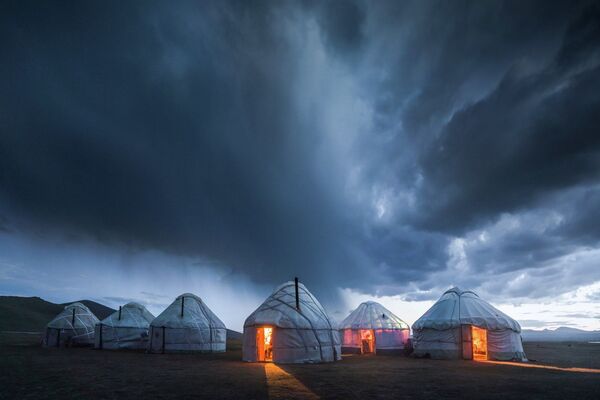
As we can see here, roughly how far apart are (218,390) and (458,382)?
26.2 ft

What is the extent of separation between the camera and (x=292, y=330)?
803 inches

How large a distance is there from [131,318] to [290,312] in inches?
676

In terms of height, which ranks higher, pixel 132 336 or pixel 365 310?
pixel 365 310

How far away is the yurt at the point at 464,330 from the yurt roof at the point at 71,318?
28300 mm

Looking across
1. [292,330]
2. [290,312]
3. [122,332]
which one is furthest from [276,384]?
[122,332]

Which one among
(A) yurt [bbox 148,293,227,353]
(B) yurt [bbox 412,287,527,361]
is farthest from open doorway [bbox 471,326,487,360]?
(A) yurt [bbox 148,293,227,353]

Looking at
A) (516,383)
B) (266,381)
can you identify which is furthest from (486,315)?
(266,381)

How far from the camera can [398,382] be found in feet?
41.2

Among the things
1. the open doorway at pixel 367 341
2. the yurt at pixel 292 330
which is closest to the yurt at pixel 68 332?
the yurt at pixel 292 330

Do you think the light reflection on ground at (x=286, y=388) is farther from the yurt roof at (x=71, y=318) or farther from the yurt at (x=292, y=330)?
the yurt roof at (x=71, y=318)

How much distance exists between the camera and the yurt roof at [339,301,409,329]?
29.6 meters

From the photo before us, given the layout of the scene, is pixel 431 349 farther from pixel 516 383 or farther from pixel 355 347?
pixel 516 383

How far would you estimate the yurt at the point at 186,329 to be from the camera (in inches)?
1060

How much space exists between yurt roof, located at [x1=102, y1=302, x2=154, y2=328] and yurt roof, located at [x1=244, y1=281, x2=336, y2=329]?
14091 millimetres
